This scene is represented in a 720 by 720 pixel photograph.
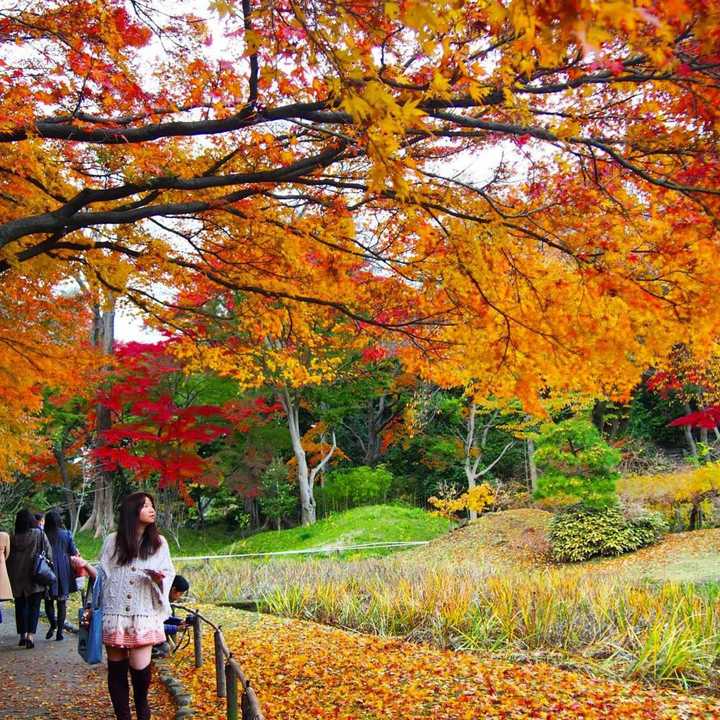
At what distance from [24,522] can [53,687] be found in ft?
7.06

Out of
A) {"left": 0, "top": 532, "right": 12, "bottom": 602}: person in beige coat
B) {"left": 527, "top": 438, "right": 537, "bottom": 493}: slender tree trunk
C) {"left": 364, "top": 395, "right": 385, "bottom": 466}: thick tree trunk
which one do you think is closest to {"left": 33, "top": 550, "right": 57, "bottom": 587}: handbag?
{"left": 0, "top": 532, "right": 12, "bottom": 602}: person in beige coat

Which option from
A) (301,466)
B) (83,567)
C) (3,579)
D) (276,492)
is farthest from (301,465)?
(83,567)

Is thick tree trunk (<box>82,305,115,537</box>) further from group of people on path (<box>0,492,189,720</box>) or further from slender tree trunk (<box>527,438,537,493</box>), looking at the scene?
group of people on path (<box>0,492,189,720</box>)

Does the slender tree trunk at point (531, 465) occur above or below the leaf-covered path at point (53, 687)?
above

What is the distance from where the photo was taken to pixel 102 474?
22109 mm

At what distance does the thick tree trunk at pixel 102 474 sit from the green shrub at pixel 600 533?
41.6ft

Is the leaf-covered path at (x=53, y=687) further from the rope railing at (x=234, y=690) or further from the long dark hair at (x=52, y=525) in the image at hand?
the long dark hair at (x=52, y=525)

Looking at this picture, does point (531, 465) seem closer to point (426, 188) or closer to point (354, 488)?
point (354, 488)

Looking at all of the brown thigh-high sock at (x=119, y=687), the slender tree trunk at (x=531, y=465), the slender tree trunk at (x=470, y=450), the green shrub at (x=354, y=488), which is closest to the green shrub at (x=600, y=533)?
the slender tree trunk at (x=470, y=450)

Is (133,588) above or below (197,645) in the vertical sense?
above

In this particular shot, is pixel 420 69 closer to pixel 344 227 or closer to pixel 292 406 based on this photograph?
pixel 344 227

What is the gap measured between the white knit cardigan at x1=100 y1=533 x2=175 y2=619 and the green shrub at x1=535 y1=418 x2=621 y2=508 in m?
12.1

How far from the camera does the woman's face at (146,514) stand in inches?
152

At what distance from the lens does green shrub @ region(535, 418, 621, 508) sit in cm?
1462
